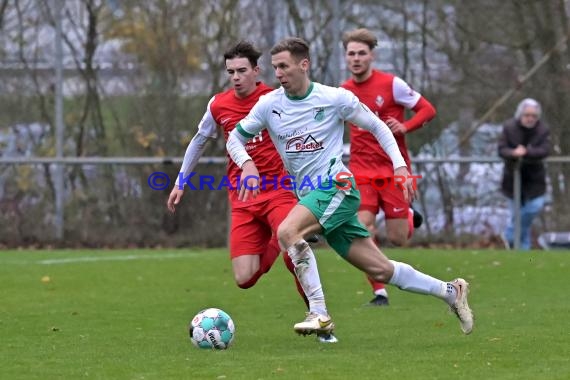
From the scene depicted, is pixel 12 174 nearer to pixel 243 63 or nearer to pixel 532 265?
pixel 532 265

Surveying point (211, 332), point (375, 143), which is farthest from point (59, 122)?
point (211, 332)

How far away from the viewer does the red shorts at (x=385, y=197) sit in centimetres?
1069

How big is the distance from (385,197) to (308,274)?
3.26m

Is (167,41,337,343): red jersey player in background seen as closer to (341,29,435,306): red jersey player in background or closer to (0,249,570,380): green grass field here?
(0,249,570,380): green grass field

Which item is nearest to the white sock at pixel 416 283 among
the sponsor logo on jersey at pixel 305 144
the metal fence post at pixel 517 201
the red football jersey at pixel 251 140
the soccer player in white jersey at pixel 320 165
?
the soccer player in white jersey at pixel 320 165

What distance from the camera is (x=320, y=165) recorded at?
7.76 meters

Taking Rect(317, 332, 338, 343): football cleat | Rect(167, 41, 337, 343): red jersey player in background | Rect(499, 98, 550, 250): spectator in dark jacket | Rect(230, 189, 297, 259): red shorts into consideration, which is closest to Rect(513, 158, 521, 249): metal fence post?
Rect(499, 98, 550, 250): spectator in dark jacket

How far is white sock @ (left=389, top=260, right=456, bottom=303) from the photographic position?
7.75 m

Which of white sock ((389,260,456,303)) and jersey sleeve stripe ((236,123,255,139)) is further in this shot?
jersey sleeve stripe ((236,123,255,139))

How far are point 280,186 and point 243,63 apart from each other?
2.85ft

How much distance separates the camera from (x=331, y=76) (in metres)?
17.5

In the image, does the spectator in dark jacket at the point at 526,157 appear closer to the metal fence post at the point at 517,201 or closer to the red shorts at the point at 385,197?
the metal fence post at the point at 517,201

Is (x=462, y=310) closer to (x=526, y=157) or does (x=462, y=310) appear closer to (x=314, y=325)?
→ (x=314, y=325)

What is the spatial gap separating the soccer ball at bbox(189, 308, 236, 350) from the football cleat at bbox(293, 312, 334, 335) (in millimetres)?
502
